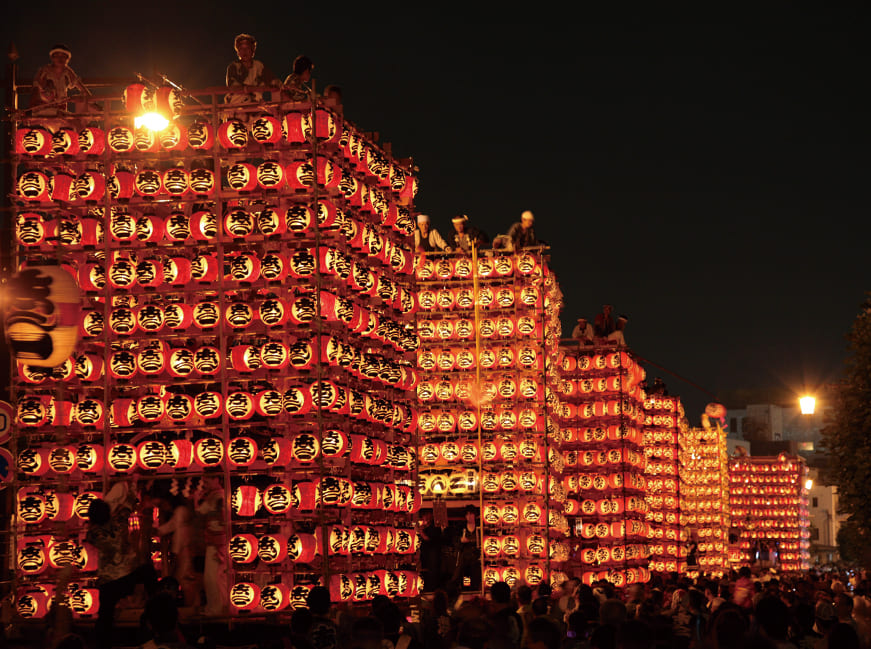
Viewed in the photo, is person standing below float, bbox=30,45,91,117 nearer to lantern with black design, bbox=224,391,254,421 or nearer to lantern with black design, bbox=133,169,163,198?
lantern with black design, bbox=133,169,163,198

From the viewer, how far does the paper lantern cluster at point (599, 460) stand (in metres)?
39.7

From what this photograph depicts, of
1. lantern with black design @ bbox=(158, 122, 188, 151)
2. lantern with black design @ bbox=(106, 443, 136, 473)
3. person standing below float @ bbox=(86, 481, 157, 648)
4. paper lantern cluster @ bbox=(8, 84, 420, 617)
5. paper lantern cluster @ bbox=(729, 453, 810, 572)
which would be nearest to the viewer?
person standing below float @ bbox=(86, 481, 157, 648)

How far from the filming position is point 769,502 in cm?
9206

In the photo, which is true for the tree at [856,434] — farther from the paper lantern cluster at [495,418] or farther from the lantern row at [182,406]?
the lantern row at [182,406]

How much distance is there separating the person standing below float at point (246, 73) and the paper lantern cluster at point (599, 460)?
69.3ft

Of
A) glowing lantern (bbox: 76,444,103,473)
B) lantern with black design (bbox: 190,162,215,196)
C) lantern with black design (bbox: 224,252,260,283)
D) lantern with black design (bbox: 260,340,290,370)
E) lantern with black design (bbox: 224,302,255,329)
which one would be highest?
lantern with black design (bbox: 190,162,215,196)

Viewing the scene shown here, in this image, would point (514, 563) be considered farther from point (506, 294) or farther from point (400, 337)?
point (400, 337)

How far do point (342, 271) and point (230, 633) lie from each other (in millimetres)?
6008

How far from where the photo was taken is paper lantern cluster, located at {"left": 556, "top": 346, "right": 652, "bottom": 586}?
39656 millimetres

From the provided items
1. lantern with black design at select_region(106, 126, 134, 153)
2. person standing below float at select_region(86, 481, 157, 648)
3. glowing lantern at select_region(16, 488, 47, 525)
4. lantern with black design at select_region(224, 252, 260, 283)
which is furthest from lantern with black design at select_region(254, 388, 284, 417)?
lantern with black design at select_region(106, 126, 134, 153)

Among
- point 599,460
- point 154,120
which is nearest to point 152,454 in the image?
point 154,120

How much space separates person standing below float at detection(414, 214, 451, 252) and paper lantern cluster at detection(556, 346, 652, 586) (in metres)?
9.05

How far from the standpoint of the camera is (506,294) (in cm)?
3203

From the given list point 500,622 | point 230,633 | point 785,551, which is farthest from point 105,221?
point 785,551
